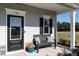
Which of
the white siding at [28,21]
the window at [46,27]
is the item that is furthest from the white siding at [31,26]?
the window at [46,27]

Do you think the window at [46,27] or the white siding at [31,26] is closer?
the white siding at [31,26]

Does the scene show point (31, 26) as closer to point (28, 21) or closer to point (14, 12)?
point (28, 21)

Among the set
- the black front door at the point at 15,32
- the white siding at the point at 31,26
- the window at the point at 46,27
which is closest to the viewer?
the black front door at the point at 15,32

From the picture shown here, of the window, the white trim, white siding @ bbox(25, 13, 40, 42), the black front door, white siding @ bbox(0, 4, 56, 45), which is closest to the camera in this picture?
white siding @ bbox(0, 4, 56, 45)

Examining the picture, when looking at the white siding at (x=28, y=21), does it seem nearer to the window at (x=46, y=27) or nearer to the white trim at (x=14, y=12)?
the white trim at (x=14, y=12)

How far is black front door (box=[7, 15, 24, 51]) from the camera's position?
10.4 meters

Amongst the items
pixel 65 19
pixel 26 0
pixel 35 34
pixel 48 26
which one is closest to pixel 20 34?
pixel 35 34

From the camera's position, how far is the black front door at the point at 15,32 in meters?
10.4

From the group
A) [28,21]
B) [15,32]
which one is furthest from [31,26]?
[15,32]

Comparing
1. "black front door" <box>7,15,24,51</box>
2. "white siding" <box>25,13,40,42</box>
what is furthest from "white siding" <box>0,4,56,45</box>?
"black front door" <box>7,15,24,51</box>

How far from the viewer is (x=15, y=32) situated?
1094cm

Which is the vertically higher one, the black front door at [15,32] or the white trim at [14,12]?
the white trim at [14,12]

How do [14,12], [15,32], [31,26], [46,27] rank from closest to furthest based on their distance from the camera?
[14,12] < [15,32] < [31,26] < [46,27]

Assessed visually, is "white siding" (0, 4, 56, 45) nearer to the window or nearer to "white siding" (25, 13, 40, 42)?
"white siding" (25, 13, 40, 42)
